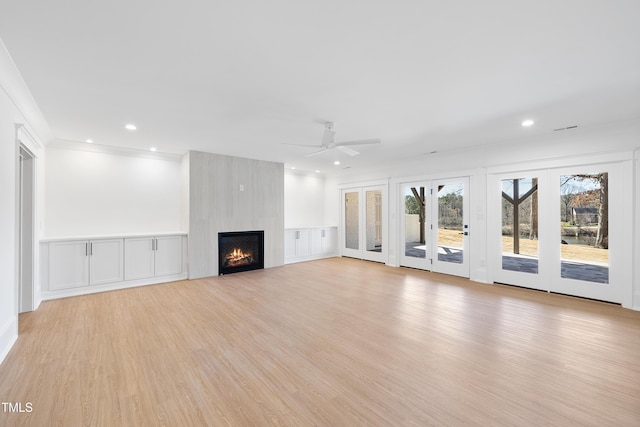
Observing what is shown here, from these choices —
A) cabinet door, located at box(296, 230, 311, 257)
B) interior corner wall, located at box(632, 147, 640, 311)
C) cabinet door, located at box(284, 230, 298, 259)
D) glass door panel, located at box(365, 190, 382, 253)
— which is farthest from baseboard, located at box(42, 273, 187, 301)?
interior corner wall, located at box(632, 147, 640, 311)

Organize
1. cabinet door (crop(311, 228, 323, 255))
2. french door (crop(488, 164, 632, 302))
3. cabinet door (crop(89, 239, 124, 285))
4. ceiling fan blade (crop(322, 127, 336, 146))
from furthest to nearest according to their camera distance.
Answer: cabinet door (crop(311, 228, 323, 255))
cabinet door (crop(89, 239, 124, 285))
french door (crop(488, 164, 632, 302))
ceiling fan blade (crop(322, 127, 336, 146))

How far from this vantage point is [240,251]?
634 cm

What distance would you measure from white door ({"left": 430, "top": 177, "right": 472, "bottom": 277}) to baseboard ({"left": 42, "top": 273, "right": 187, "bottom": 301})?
18.3 feet

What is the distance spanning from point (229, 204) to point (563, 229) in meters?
6.34

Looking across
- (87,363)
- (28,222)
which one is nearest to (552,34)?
(87,363)

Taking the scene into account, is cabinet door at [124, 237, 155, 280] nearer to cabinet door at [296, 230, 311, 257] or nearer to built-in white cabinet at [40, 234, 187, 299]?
built-in white cabinet at [40, 234, 187, 299]

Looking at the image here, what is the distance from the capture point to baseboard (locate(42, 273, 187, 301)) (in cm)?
425

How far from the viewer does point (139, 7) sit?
173 cm

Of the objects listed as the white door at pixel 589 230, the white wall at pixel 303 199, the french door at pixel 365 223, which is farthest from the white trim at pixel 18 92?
the white door at pixel 589 230

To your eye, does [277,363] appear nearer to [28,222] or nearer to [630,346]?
[630,346]

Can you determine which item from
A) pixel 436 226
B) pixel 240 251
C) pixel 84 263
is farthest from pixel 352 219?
pixel 84 263

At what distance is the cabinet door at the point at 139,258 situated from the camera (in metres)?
4.88

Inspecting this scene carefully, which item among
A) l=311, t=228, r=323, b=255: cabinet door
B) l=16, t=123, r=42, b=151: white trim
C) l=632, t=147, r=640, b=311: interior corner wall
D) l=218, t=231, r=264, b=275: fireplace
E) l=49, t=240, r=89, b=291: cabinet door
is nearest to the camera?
l=16, t=123, r=42, b=151: white trim

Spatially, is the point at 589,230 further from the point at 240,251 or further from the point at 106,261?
the point at 106,261
